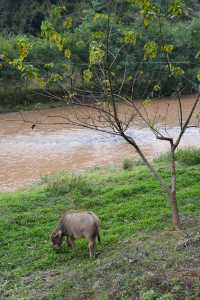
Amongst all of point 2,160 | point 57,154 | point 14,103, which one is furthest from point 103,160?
point 14,103

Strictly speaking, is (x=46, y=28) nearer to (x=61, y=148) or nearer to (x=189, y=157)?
(x=189, y=157)

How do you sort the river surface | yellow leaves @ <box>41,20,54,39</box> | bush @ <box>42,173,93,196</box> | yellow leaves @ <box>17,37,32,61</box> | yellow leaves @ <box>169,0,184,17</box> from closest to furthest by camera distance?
1. yellow leaves @ <box>17,37,32,61</box>
2. yellow leaves @ <box>41,20,54,39</box>
3. yellow leaves @ <box>169,0,184,17</box>
4. bush @ <box>42,173,93,196</box>
5. the river surface

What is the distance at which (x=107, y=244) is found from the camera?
7352 mm

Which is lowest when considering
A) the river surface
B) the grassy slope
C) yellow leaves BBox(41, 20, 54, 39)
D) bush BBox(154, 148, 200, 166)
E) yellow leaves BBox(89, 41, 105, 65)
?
the river surface

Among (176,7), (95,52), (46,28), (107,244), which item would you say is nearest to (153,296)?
(107,244)

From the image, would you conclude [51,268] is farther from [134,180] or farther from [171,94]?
[171,94]

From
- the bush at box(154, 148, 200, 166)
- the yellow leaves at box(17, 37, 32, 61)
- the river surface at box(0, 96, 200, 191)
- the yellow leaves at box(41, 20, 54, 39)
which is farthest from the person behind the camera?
the river surface at box(0, 96, 200, 191)

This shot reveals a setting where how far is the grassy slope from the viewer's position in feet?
18.2

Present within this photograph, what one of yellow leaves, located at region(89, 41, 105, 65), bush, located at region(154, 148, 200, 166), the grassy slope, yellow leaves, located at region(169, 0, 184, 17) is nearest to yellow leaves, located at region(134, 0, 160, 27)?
yellow leaves, located at region(169, 0, 184, 17)

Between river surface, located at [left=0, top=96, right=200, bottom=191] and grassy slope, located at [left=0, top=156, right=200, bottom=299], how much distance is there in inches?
130

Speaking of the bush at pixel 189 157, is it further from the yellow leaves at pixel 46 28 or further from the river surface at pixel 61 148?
the yellow leaves at pixel 46 28

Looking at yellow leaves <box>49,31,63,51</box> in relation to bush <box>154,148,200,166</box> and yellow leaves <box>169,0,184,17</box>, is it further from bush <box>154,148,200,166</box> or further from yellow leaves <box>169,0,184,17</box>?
bush <box>154,148,200,166</box>

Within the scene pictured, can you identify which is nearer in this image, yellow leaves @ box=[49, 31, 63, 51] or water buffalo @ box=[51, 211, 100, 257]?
yellow leaves @ box=[49, 31, 63, 51]

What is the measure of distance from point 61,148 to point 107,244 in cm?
1186
